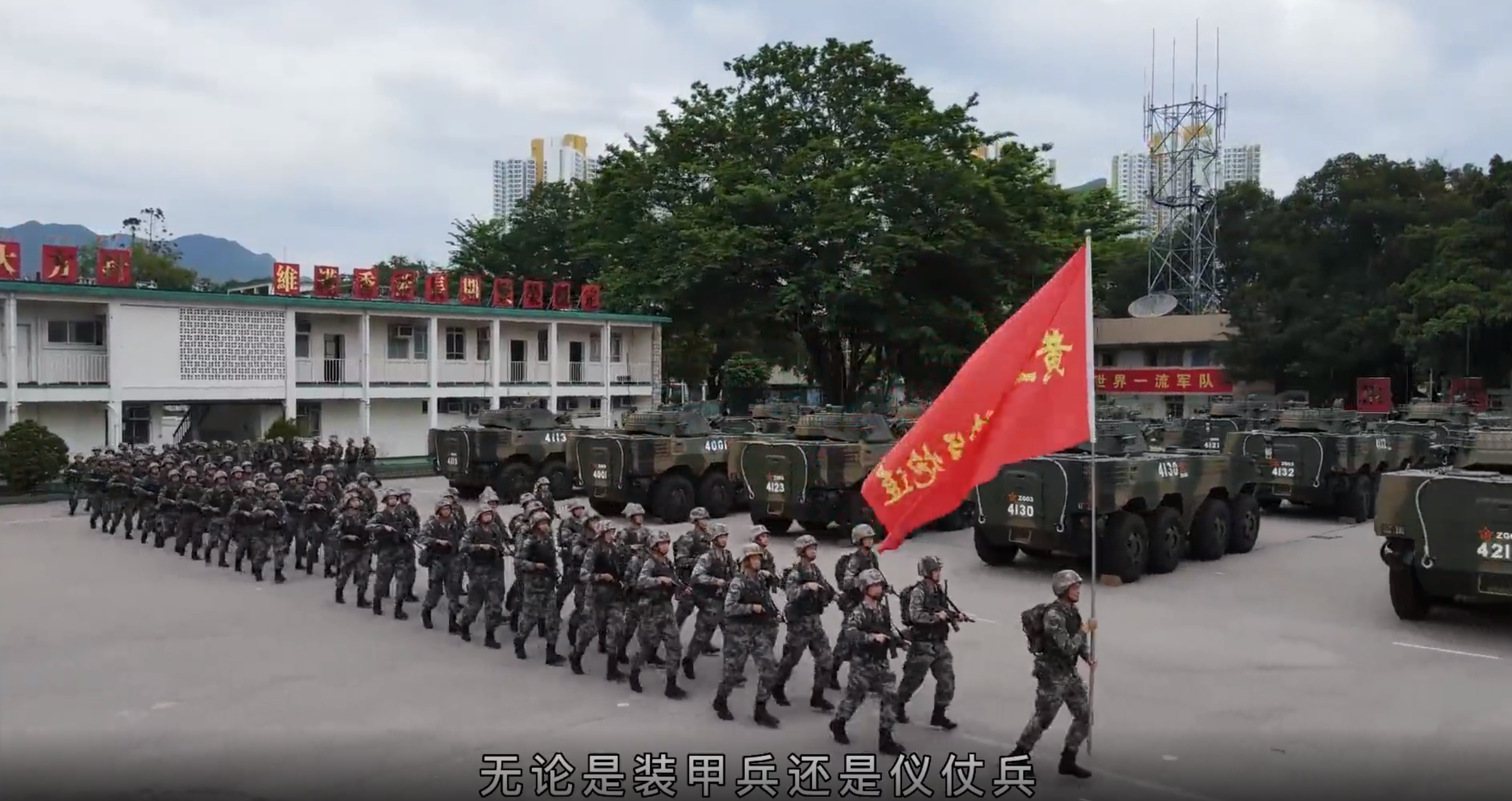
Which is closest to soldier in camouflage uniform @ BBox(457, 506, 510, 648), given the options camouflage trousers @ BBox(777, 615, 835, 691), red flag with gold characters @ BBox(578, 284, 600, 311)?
camouflage trousers @ BBox(777, 615, 835, 691)

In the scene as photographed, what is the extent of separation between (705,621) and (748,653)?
3.10ft

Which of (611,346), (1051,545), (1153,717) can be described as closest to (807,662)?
(1153,717)

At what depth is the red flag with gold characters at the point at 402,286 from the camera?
27594 mm

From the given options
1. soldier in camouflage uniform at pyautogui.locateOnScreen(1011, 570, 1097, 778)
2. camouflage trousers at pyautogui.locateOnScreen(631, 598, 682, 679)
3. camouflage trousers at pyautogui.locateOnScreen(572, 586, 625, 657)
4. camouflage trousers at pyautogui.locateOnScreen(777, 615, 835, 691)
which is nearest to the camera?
soldier in camouflage uniform at pyautogui.locateOnScreen(1011, 570, 1097, 778)

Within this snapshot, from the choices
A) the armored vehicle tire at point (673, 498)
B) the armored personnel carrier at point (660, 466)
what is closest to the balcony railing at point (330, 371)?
the armored personnel carrier at point (660, 466)

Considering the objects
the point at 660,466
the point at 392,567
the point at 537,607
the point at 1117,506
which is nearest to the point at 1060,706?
the point at 537,607

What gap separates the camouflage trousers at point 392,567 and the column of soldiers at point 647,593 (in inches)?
0.6

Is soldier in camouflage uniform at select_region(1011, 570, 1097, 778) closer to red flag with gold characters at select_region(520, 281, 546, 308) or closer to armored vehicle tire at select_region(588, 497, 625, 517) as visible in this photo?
armored vehicle tire at select_region(588, 497, 625, 517)

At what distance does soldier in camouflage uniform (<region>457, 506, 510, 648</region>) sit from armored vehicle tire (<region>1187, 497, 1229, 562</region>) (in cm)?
800

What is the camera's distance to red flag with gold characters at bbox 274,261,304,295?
25781 mm

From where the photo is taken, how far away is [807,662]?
8961mm

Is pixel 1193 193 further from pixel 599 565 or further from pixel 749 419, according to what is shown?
pixel 599 565

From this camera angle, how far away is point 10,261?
21.4 meters

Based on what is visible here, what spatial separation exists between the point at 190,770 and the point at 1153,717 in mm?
5691
